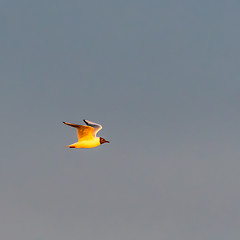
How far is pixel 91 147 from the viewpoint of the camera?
2968 inches

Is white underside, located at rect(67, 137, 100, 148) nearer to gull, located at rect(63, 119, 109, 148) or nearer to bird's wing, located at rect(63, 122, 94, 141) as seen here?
gull, located at rect(63, 119, 109, 148)

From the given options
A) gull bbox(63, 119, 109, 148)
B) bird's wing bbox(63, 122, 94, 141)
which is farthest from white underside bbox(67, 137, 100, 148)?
bird's wing bbox(63, 122, 94, 141)

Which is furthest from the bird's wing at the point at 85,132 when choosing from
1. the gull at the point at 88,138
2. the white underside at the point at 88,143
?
the white underside at the point at 88,143

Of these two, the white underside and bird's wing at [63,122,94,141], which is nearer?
bird's wing at [63,122,94,141]

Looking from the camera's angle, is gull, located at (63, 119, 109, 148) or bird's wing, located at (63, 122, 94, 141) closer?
bird's wing, located at (63, 122, 94, 141)

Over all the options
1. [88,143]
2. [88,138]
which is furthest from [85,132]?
[88,143]

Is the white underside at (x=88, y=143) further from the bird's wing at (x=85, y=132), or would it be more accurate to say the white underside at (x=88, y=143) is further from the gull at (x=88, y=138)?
the bird's wing at (x=85, y=132)

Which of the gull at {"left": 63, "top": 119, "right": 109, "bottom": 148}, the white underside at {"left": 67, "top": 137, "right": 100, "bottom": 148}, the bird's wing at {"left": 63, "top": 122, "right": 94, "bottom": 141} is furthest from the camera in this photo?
the white underside at {"left": 67, "top": 137, "right": 100, "bottom": 148}

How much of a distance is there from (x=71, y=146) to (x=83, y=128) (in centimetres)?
278

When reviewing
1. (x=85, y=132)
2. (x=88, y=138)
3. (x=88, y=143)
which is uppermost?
(x=85, y=132)

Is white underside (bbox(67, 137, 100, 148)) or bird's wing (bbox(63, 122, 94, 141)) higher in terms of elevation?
bird's wing (bbox(63, 122, 94, 141))

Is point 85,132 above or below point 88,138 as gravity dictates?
above

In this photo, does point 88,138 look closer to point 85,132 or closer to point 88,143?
point 88,143

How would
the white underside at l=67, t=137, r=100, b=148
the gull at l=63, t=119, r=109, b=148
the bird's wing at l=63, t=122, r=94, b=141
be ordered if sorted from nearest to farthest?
1. the bird's wing at l=63, t=122, r=94, b=141
2. the gull at l=63, t=119, r=109, b=148
3. the white underside at l=67, t=137, r=100, b=148
